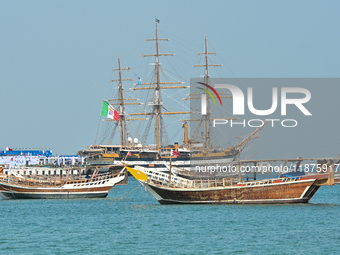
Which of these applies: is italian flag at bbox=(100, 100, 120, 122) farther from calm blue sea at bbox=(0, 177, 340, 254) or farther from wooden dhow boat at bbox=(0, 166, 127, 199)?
calm blue sea at bbox=(0, 177, 340, 254)

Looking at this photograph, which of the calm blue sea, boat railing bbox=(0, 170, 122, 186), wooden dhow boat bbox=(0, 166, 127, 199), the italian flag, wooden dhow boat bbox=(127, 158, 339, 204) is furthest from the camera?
the italian flag

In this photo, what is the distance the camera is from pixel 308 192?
6078 centimetres

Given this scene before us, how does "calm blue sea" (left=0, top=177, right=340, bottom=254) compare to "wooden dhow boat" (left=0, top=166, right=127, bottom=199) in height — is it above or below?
below

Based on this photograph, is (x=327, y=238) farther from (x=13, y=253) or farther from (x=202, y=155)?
(x=202, y=155)

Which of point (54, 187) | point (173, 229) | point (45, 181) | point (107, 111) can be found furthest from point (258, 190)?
point (107, 111)

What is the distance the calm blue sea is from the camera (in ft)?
133

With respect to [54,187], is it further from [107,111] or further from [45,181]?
[107,111]

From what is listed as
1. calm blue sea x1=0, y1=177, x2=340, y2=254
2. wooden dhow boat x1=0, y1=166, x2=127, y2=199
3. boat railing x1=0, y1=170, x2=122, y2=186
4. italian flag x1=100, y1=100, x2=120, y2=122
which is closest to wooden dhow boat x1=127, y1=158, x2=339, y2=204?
calm blue sea x1=0, y1=177, x2=340, y2=254

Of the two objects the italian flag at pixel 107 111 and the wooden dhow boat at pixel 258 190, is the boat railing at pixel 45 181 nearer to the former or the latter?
the wooden dhow boat at pixel 258 190

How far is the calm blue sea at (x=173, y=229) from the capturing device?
40.4 m

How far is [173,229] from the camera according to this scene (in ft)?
158

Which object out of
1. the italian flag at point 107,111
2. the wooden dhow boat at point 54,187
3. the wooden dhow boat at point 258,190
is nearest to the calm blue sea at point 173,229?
the wooden dhow boat at point 258,190

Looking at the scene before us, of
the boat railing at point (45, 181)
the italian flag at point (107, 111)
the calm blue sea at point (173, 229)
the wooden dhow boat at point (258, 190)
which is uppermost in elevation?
the italian flag at point (107, 111)

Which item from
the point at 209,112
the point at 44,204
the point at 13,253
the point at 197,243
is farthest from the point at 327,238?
the point at 209,112
